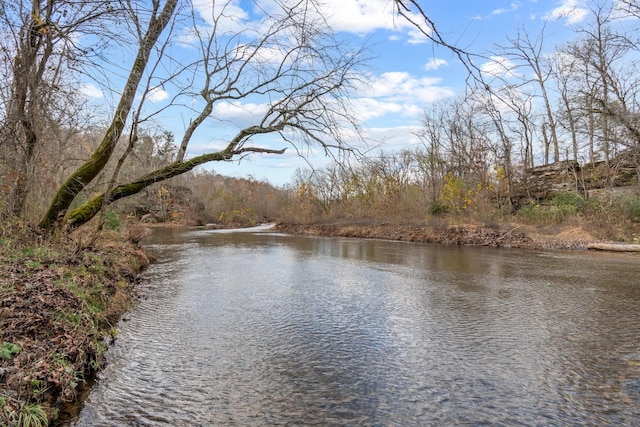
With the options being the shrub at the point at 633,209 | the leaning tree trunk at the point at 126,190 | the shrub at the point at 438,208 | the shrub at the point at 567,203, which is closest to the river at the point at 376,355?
the leaning tree trunk at the point at 126,190

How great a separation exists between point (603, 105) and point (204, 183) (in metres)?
53.0

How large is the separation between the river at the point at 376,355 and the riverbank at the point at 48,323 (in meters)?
0.29

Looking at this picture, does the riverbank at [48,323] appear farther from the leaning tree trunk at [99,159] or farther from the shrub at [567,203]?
the shrub at [567,203]

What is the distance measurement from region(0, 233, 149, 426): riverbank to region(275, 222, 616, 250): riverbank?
17613 mm

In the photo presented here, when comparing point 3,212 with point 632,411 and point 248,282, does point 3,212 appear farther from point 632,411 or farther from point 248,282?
point 632,411

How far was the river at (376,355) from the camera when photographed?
3.65 metres

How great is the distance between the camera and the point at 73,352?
4.23 m

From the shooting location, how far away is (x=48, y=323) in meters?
4.45

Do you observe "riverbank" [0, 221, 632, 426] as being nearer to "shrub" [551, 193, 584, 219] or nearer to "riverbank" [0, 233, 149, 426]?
"riverbank" [0, 233, 149, 426]

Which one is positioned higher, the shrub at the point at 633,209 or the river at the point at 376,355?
the shrub at the point at 633,209

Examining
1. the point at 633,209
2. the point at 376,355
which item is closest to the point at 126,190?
the point at 376,355

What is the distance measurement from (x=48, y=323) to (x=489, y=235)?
66.0 feet

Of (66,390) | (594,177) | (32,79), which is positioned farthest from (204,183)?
(66,390)

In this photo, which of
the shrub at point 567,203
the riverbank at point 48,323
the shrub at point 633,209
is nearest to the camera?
the riverbank at point 48,323
